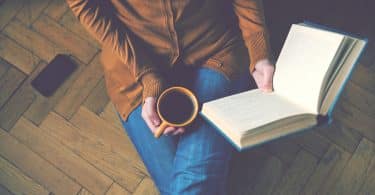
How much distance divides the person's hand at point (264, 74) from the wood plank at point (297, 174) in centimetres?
43

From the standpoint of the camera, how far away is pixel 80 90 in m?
1.23

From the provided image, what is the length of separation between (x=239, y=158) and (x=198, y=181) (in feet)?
1.16

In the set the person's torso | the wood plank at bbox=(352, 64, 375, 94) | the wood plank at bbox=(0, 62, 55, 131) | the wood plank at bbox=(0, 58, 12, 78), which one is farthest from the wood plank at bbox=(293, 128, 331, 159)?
the wood plank at bbox=(0, 58, 12, 78)

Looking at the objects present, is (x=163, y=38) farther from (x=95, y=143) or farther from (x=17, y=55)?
(x=17, y=55)

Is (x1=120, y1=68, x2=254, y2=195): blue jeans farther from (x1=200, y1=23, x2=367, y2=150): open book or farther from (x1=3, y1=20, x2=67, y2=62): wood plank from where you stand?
(x1=3, y1=20, x2=67, y2=62): wood plank

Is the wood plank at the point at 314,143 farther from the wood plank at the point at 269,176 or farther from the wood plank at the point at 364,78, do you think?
the wood plank at the point at 364,78

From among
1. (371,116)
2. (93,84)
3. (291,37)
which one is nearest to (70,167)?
(93,84)

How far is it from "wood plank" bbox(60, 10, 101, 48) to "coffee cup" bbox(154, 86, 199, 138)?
553 millimetres

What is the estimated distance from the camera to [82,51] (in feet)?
4.13

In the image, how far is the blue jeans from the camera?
821 mm

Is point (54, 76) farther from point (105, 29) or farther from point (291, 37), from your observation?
point (291, 37)

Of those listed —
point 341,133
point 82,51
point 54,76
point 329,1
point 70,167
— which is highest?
point 329,1

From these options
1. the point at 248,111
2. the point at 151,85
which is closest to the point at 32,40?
the point at 151,85

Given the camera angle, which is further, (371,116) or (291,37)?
(371,116)
